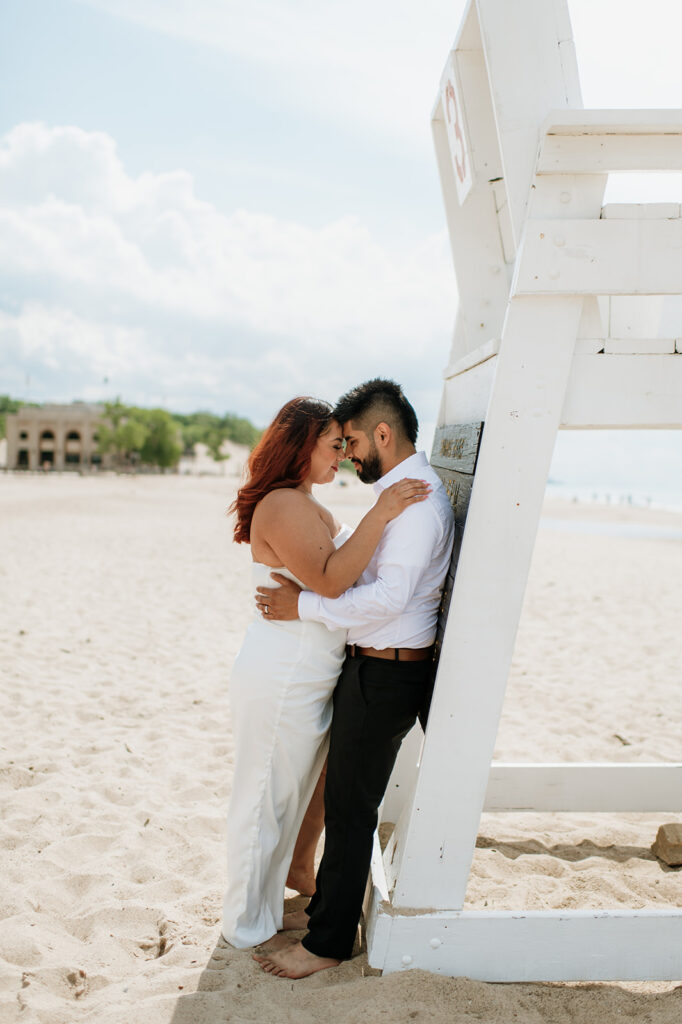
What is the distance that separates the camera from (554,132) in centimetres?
236

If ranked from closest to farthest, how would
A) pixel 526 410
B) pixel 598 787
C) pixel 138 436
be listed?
pixel 526 410 < pixel 598 787 < pixel 138 436

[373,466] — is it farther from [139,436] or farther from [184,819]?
[139,436]

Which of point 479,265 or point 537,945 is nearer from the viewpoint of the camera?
point 537,945

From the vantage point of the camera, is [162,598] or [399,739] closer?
[399,739]

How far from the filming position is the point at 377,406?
2.93m

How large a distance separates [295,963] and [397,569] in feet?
4.94

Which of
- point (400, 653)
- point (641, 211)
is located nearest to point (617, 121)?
point (641, 211)

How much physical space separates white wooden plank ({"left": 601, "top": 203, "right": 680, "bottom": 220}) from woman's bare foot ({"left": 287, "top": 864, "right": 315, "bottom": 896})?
291 centimetres

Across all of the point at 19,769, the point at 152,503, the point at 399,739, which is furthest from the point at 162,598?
the point at 152,503

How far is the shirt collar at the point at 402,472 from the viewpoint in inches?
114

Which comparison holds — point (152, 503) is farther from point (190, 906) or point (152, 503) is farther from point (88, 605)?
point (190, 906)

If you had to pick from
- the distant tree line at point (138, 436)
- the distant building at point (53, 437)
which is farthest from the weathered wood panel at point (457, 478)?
the distant building at point (53, 437)

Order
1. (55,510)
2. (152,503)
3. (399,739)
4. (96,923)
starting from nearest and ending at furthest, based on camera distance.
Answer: (399,739), (96,923), (55,510), (152,503)

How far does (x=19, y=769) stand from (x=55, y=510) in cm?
2321
